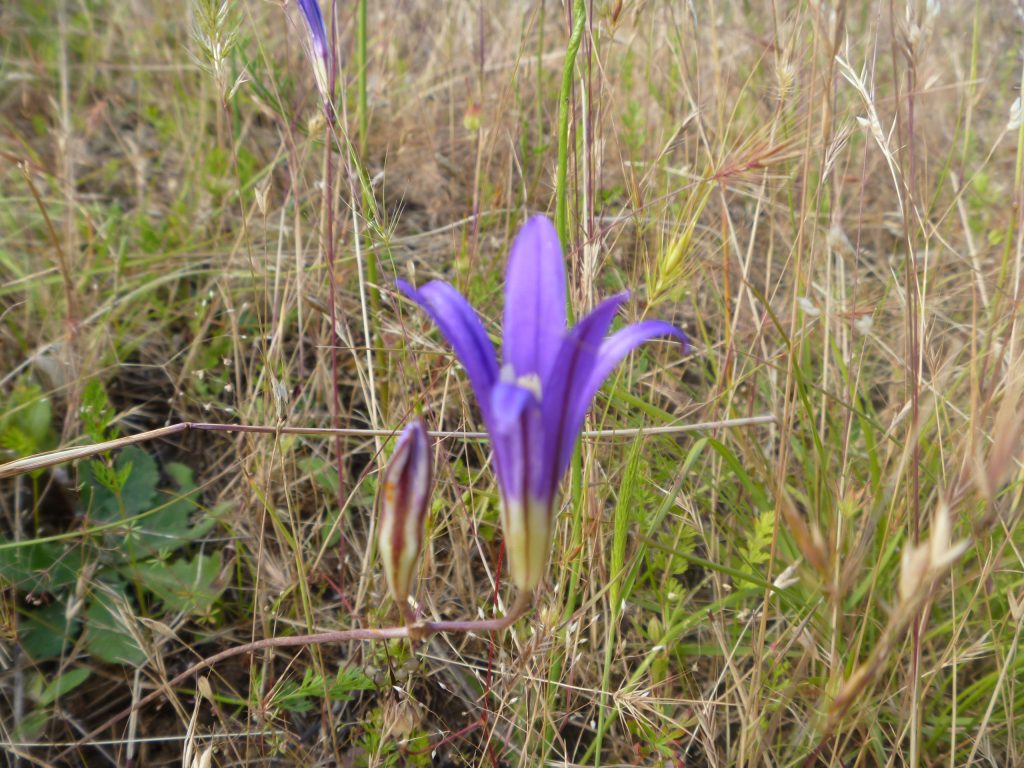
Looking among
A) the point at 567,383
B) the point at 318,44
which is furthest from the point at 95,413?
the point at 567,383

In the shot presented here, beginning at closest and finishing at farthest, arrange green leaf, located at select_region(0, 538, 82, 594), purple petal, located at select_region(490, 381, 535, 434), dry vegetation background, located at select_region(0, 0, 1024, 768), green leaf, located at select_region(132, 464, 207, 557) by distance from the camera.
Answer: purple petal, located at select_region(490, 381, 535, 434), dry vegetation background, located at select_region(0, 0, 1024, 768), green leaf, located at select_region(0, 538, 82, 594), green leaf, located at select_region(132, 464, 207, 557)

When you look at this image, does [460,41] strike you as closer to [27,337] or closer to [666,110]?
[666,110]

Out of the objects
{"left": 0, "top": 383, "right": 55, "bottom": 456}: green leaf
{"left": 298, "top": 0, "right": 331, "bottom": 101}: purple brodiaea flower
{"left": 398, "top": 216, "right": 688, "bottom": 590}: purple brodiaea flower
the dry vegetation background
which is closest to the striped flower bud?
{"left": 398, "top": 216, "right": 688, "bottom": 590}: purple brodiaea flower

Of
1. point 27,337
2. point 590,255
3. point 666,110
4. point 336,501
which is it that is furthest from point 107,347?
point 666,110

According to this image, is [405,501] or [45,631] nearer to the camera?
[405,501]

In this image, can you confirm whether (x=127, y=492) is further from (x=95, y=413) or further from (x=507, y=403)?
(x=507, y=403)

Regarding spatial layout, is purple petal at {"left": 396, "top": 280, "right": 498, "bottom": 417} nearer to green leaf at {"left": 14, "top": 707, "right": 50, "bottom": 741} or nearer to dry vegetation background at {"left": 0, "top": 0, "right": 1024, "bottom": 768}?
dry vegetation background at {"left": 0, "top": 0, "right": 1024, "bottom": 768}

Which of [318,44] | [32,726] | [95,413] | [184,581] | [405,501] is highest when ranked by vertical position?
[318,44]
